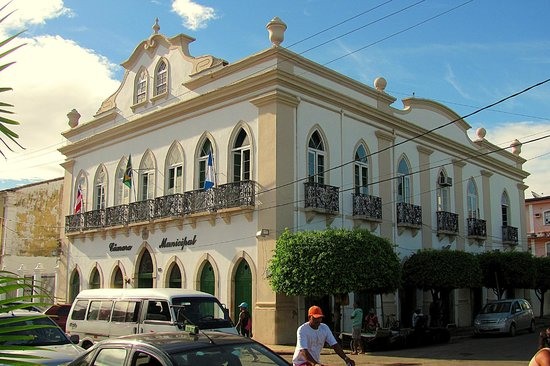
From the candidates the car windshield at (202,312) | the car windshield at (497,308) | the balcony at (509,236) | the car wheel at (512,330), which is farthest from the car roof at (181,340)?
the balcony at (509,236)

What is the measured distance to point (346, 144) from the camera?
2516 centimetres

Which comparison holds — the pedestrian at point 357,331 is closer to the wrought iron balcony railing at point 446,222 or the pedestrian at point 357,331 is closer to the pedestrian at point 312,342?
the pedestrian at point 312,342

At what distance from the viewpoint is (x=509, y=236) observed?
36.7m

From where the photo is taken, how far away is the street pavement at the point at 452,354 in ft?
56.4

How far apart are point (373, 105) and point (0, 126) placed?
25349mm

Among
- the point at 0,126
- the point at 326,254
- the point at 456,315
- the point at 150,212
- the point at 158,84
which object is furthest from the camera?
the point at 456,315

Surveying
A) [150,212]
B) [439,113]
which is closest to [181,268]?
[150,212]

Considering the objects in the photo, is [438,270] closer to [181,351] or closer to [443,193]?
[443,193]

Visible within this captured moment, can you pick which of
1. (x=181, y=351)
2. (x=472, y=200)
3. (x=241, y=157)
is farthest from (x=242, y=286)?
(x=181, y=351)

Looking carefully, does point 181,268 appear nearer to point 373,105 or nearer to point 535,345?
point 373,105

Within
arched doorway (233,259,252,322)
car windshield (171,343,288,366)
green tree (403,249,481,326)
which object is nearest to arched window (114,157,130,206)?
arched doorway (233,259,252,322)

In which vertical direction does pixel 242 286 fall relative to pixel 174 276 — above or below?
below

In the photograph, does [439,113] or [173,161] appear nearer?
[173,161]

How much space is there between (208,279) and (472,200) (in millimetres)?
17179
